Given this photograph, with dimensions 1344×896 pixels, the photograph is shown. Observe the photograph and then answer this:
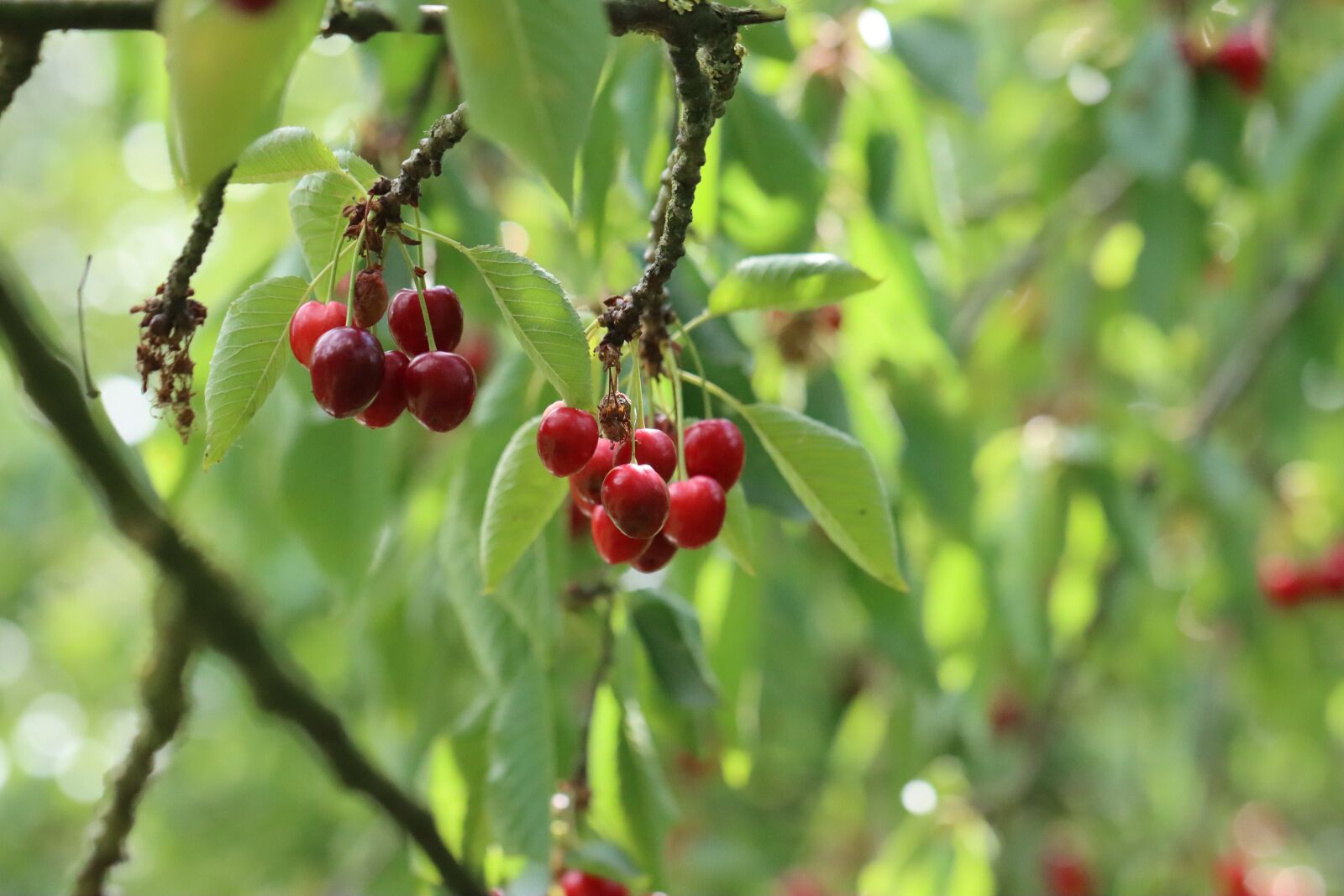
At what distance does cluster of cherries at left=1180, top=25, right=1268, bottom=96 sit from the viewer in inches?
98.4

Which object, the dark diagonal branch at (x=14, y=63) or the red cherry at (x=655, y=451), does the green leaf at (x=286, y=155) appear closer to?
the dark diagonal branch at (x=14, y=63)

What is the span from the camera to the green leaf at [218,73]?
0.49 m

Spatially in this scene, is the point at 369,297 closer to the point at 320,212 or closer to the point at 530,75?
the point at 320,212

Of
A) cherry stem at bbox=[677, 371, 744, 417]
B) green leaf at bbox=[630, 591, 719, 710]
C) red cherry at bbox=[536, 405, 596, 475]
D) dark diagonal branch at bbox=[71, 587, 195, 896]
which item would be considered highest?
red cherry at bbox=[536, 405, 596, 475]

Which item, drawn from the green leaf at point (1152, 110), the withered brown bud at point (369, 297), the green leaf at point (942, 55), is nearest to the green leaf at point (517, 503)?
the withered brown bud at point (369, 297)

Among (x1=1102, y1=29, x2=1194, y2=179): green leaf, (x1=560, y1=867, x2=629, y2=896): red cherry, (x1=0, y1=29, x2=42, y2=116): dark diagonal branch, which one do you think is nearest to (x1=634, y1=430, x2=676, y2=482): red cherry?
(x1=0, y1=29, x2=42, y2=116): dark diagonal branch

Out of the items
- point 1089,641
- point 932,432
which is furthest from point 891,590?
point 1089,641

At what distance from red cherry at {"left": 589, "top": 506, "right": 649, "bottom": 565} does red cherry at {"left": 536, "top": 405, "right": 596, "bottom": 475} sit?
0.38 ft

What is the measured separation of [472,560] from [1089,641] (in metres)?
2.15

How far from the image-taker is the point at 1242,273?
9.73ft

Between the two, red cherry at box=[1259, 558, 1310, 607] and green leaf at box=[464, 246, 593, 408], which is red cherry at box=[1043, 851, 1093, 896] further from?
green leaf at box=[464, 246, 593, 408]

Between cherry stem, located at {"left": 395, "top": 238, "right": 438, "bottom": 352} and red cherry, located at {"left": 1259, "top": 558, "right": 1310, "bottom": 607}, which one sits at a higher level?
cherry stem, located at {"left": 395, "top": 238, "right": 438, "bottom": 352}

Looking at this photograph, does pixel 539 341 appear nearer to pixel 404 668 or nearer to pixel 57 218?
pixel 404 668

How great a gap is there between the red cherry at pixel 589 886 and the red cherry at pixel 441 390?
2.27ft
